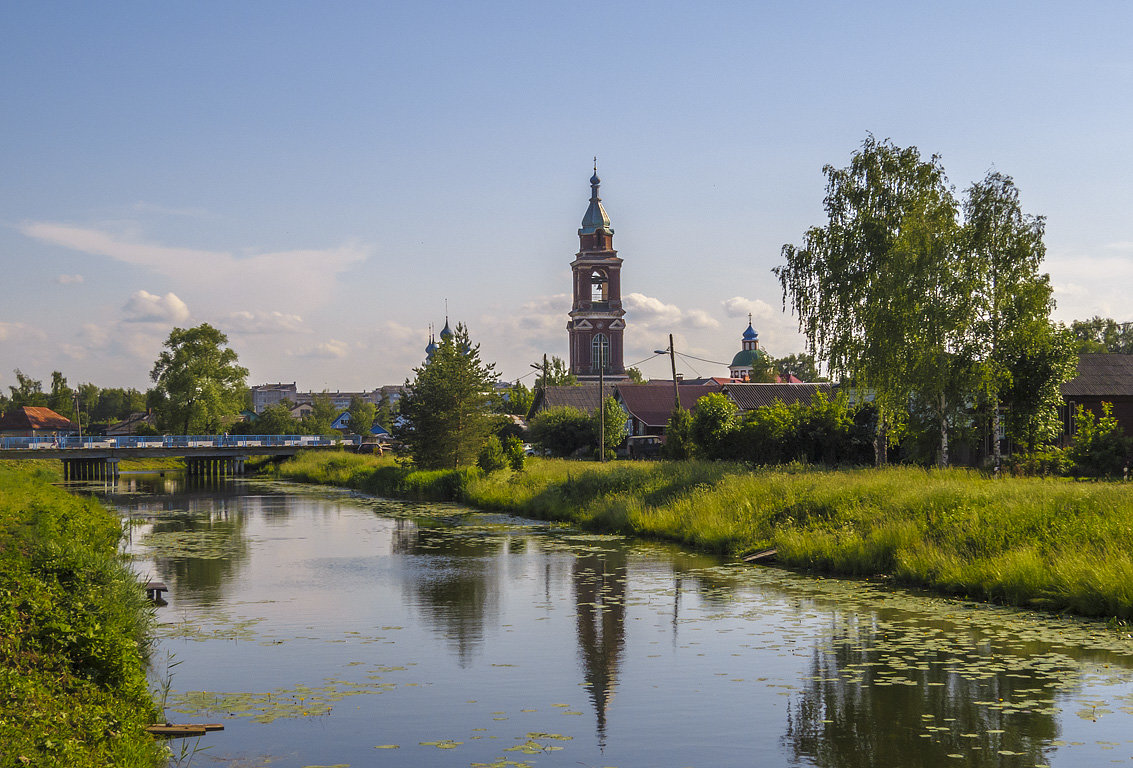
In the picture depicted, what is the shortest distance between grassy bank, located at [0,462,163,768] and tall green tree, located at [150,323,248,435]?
287ft

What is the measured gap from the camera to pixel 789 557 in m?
22.0

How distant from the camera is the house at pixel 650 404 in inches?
2852

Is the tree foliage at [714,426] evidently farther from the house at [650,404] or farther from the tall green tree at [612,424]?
the house at [650,404]

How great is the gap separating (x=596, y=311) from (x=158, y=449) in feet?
187

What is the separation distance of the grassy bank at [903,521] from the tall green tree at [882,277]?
16.1 feet

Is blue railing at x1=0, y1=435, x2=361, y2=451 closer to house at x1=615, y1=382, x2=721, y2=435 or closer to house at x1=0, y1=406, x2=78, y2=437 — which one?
house at x1=615, y1=382, x2=721, y2=435

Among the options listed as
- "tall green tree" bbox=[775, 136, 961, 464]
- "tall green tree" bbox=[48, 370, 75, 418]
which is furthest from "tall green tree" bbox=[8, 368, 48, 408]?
"tall green tree" bbox=[775, 136, 961, 464]

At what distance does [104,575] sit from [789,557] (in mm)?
13503

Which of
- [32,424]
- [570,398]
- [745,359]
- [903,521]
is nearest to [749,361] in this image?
[745,359]

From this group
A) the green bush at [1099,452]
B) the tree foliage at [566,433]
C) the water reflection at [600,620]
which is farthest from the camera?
the tree foliage at [566,433]

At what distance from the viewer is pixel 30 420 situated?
133125 mm

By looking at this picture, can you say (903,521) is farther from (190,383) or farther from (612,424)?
(190,383)

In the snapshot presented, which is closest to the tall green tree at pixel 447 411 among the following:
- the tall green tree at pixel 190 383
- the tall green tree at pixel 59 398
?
the tall green tree at pixel 190 383

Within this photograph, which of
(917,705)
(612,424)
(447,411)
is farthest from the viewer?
(612,424)
